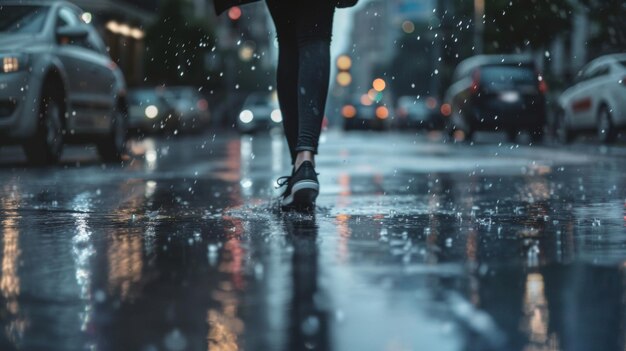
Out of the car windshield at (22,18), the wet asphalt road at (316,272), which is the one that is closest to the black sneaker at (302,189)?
the wet asphalt road at (316,272)

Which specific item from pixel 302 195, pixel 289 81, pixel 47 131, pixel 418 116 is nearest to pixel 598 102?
pixel 47 131

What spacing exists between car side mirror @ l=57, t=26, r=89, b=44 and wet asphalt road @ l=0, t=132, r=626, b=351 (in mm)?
4419

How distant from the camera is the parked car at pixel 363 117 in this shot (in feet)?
161

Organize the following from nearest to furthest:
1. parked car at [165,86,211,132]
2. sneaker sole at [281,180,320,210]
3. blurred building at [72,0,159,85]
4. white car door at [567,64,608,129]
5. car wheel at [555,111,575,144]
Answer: sneaker sole at [281,180,320,210]
white car door at [567,64,608,129]
car wheel at [555,111,575,144]
parked car at [165,86,211,132]
blurred building at [72,0,159,85]

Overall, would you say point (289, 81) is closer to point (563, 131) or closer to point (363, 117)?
point (563, 131)

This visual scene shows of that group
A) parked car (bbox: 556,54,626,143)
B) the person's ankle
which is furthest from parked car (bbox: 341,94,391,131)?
the person's ankle

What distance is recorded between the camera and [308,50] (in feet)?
18.8

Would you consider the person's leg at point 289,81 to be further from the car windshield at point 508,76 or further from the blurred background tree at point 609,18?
the blurred background tree at point 609,18

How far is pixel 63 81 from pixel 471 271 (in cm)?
769

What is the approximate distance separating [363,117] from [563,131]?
95.7 feet

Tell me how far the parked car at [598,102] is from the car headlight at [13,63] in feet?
30.8

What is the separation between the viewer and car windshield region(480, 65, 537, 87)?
22.9 m

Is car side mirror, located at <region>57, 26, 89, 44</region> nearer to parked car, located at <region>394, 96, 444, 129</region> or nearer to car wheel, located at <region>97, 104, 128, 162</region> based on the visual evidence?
car wheel, located at <region>97, 104, 128, 162</region>

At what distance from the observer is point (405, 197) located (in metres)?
6.30
